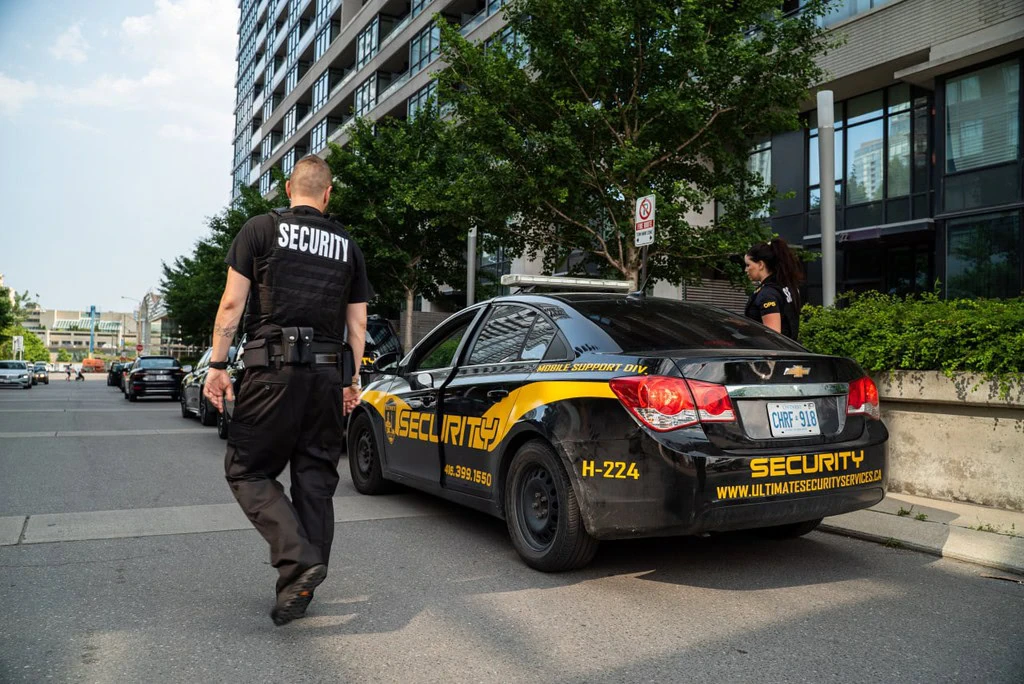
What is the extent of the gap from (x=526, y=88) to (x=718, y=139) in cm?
305

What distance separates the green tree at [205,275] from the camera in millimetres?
33531

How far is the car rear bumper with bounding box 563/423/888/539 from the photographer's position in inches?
153

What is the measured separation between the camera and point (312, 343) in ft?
12.3

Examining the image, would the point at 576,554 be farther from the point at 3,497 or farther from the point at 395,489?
the point at 3,497

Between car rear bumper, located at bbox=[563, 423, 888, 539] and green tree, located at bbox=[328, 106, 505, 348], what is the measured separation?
17162 mm

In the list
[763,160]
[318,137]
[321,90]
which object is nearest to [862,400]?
[763,160]

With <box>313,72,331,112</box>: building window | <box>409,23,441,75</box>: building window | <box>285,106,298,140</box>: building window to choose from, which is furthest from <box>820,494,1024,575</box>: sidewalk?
<box>285,106,298,140</box>: building window

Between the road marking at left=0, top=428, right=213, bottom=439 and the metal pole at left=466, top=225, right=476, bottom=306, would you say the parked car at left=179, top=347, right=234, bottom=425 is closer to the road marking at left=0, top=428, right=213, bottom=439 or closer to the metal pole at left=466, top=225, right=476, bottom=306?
the road marking at left=0, top=428, right=213, bottom=439

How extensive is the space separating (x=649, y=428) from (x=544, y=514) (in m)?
0.92

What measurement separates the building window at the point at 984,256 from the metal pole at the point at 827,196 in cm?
738

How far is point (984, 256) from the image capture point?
49.3 feet

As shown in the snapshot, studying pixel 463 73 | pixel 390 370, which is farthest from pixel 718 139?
pixel 390 370

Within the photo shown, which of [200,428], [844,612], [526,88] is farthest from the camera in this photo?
[200,428]

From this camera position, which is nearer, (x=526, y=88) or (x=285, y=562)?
(x=285, y=562)
